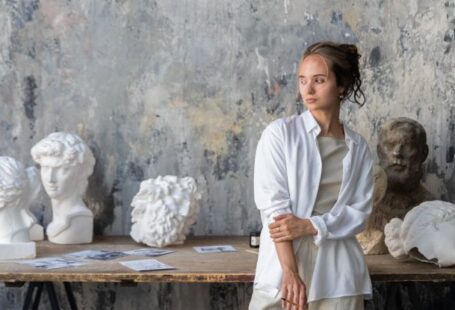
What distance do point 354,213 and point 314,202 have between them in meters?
0.17

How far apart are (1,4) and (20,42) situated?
0.82 feet

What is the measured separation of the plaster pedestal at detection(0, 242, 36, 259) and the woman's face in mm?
1641

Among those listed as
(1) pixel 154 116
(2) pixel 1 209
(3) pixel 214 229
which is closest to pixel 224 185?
(3) pixel 214 229

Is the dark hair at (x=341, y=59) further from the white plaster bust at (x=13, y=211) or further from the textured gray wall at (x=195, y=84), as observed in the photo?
the white plaster bust at (x=13, y=211)

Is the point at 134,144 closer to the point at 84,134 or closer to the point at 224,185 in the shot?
the point at 84,134

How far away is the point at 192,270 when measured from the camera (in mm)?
3484

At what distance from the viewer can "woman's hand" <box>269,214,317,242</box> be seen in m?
2.84

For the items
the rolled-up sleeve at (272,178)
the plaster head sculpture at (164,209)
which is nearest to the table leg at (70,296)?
the plaster head sculpture at (164,209)

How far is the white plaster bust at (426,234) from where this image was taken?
359cm

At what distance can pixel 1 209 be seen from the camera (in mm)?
3752

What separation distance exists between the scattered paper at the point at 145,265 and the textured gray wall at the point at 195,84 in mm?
903

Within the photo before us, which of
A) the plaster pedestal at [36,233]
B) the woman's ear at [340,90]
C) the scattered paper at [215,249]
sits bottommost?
the scattered paper at [215,249]

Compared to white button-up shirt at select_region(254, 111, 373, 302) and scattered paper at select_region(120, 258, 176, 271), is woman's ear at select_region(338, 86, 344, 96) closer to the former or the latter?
white button-up shirt at select_region(254, 111, 373, 302)

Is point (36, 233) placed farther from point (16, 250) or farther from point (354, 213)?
point (354, 213)
